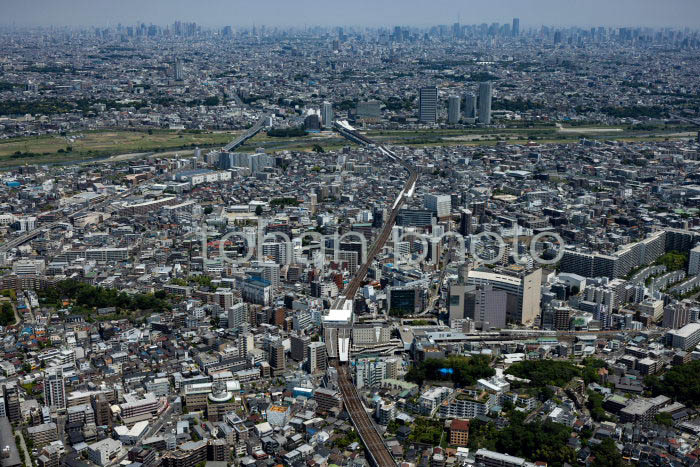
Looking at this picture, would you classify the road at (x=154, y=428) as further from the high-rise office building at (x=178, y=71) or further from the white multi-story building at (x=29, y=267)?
the high-rise office building at (x=178, y=71)

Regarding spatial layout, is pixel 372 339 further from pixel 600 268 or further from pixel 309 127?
pixel 309 127

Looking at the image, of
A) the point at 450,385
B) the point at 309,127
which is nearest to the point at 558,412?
Result: the point at 450,385

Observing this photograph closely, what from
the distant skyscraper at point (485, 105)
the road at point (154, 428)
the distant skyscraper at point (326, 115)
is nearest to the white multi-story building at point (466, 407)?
the road at point (154, 428)

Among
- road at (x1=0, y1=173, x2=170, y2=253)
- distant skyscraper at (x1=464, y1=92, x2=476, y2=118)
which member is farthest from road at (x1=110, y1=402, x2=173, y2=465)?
distant skyscraper at (x1=464, y1=92, x2=476, y2=118)

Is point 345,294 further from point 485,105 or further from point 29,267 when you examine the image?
point 485,105

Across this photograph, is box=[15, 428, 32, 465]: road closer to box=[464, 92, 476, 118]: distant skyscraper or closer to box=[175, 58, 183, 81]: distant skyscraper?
box=[464, 92, 476, 118]: distant skyscraper

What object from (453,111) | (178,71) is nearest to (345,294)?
(453,111)
